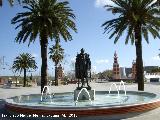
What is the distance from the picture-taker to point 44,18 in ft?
114

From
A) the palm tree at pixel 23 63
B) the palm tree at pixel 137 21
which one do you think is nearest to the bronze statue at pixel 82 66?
the palm tree at pixel 137 21

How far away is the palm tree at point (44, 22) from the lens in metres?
34.7

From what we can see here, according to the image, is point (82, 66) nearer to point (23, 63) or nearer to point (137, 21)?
point (137, 21)

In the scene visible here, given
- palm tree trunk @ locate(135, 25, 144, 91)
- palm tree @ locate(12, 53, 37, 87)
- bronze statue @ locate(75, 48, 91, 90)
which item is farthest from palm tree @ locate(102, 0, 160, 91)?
palm tree @ locate(12, 53, 37, 87)

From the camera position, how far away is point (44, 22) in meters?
34.5

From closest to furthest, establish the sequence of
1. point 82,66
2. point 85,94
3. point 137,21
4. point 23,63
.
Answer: point 85,94
point 82,66
point 137,21
point 23,63

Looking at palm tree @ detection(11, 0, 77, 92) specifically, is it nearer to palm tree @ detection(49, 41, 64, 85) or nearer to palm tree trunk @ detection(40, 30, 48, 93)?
palm tree trunk @ detection(40, 30, 48, 93)

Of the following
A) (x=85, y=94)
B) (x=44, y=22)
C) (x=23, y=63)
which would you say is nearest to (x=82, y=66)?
(x=85, y=94)

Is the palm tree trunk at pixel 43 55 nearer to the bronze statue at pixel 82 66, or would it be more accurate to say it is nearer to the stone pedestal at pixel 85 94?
the bronze statue at pixel 82 66

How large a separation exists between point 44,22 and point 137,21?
9.26 meters

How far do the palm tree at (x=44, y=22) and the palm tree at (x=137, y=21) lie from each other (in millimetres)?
4374

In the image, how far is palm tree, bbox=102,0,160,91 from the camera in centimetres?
3400

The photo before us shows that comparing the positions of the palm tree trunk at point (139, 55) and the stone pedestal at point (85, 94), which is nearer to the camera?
the stone pedestal at point (85, 94)

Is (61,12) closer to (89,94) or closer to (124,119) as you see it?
(89,94)
